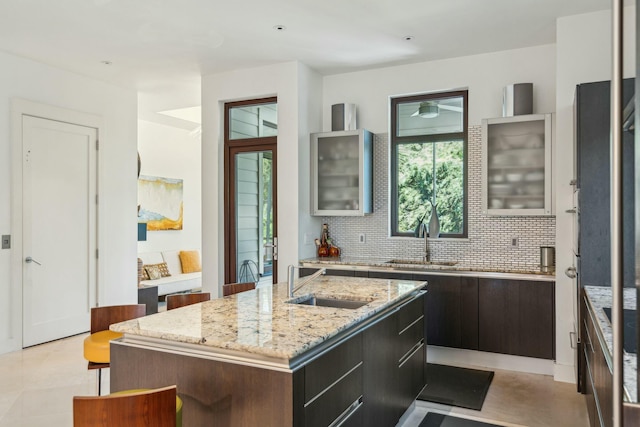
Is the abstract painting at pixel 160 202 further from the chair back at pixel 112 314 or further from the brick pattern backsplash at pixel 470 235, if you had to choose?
the chair back at pixel 112 314

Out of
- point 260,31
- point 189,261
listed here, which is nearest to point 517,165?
point 260,31

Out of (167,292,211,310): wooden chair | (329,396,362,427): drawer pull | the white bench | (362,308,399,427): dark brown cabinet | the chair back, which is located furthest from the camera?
the white bench

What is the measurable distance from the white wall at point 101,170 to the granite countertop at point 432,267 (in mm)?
2478

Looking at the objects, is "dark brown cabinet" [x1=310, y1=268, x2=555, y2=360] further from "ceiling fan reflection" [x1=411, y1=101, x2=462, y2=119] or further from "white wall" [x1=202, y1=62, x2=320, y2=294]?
"ceiling fan reflection" [x1=411, y1=101, x2=462, y2=119]

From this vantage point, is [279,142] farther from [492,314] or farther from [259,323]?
[259,323]

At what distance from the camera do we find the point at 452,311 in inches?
170

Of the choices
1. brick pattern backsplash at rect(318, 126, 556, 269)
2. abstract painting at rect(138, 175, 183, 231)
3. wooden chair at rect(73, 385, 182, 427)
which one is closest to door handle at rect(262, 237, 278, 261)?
brick pattern backsplash at rect(318, 126, 556, 269)

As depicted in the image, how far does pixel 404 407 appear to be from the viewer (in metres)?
2.87

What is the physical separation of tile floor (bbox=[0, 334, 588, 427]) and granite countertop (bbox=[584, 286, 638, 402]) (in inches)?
35.4

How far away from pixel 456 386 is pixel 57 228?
4338 mm

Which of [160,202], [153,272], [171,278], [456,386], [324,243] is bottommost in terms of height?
[456,386]

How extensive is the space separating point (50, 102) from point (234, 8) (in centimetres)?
266

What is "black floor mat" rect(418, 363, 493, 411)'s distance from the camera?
139 inches

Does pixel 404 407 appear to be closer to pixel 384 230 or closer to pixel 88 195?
pixel 384 230
